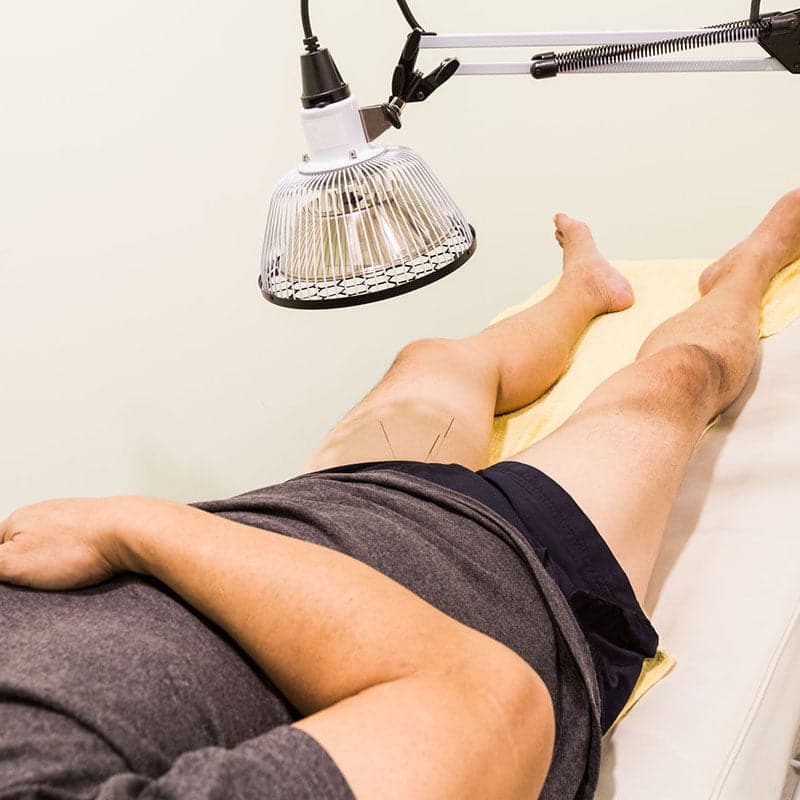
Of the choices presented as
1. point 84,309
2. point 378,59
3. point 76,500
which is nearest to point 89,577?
point 76,500

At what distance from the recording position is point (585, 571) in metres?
1.02

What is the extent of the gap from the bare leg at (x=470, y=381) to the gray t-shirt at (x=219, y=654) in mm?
214

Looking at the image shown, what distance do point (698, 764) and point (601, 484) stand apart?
33 cm

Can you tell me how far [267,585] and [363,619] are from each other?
91 millimetres

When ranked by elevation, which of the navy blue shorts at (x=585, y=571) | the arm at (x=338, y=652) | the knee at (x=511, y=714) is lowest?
the navy blue shorts at (x=585, y=571)

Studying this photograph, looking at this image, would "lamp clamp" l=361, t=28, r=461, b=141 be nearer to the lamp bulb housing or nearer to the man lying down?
the lamp bulb housing

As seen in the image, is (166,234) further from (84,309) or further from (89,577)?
(89,577)

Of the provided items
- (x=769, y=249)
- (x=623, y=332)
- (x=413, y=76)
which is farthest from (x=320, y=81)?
(x=769, y=249)

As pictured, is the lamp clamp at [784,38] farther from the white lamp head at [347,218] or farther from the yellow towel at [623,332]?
the yellow towel at [623,332]

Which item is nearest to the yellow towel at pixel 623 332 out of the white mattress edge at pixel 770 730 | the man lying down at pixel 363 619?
the man lying down at pixel 363 619

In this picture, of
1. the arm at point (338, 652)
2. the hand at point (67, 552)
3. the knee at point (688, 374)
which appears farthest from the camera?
the knee at point (688, 374)

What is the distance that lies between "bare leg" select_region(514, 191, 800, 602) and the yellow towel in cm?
5

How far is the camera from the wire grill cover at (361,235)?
2.91ft

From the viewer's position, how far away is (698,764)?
2.95 feet
